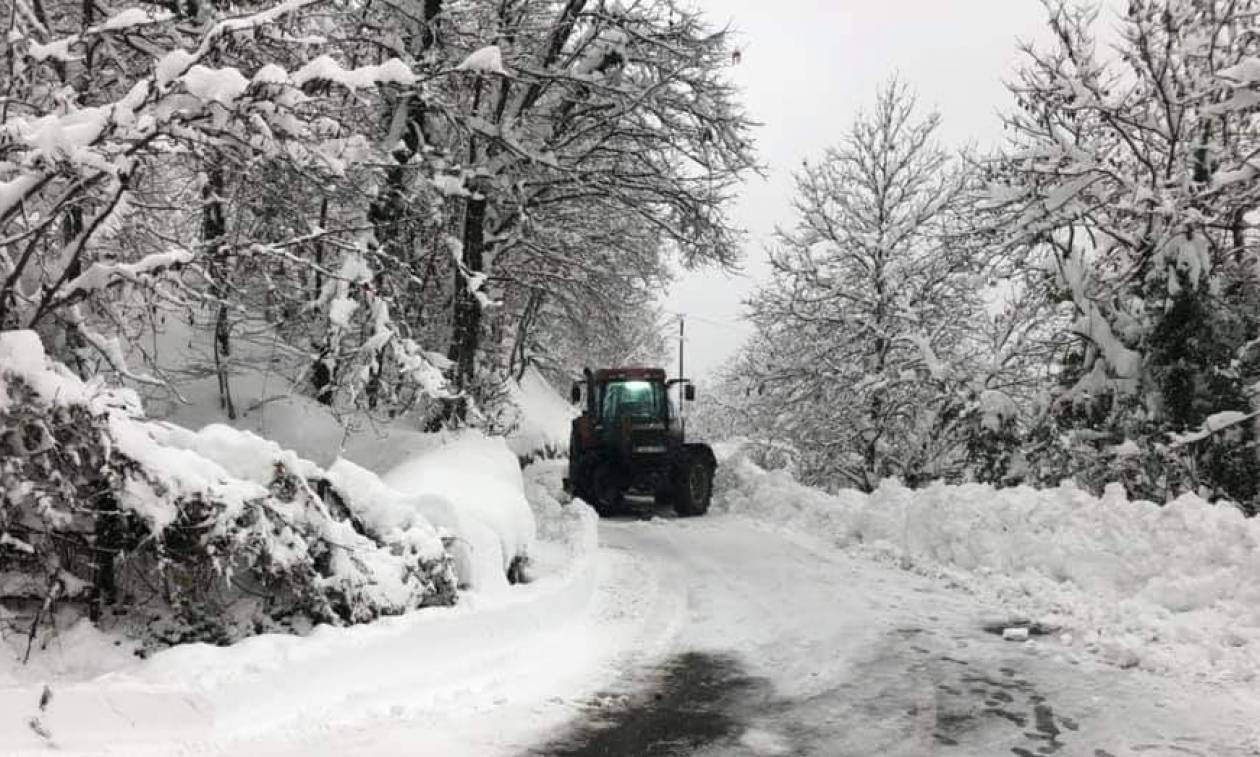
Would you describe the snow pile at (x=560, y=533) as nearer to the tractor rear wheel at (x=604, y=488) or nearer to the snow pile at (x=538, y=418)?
the tractor rear wheel at (x=604, y=488)

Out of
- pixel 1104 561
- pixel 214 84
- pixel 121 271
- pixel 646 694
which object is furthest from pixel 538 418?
pixel 214 84

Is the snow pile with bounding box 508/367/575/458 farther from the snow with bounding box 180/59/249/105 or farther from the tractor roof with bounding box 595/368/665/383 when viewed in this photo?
the snow with bounding box 180/59/249/105

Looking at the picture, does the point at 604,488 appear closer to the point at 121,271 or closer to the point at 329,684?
the point at 329,684

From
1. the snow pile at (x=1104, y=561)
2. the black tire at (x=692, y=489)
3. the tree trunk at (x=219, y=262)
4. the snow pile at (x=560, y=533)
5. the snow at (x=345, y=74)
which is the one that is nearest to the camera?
the snow at (x=345, y=74)

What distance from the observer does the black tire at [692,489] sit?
17359 mm

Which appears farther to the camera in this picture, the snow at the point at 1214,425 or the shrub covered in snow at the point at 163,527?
the snow at the point at 1214,425

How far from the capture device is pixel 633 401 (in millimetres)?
18266

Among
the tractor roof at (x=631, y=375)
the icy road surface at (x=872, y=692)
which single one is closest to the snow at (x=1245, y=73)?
the icy road surface at (x=872, y=692)

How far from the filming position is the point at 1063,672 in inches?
263

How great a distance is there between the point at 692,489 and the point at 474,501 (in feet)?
30.6

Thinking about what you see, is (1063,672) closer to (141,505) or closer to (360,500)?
(360,500)

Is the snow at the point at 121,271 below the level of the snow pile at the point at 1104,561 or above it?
above

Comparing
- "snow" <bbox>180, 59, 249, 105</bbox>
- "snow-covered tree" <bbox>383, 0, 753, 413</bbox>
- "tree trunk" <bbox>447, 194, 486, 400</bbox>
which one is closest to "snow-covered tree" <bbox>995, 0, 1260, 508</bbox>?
"snow-covered tree" <bbox>383, 0, 753, 413</bbox>

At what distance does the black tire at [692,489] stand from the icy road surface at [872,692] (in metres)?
7.29
